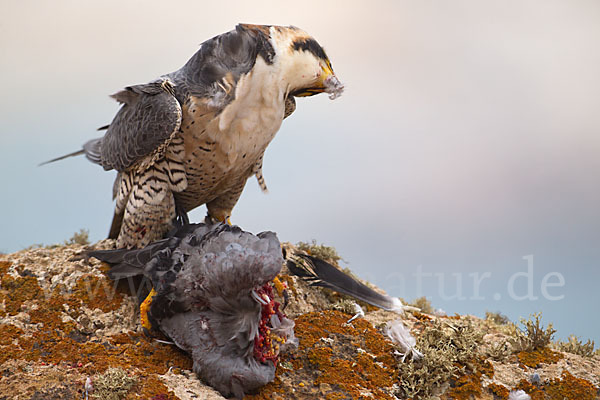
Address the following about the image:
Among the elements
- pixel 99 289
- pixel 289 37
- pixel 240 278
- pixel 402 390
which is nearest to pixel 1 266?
pixel 99 289

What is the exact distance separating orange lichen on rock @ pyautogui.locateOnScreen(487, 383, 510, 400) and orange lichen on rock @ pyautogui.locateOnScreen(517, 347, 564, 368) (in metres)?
0.43

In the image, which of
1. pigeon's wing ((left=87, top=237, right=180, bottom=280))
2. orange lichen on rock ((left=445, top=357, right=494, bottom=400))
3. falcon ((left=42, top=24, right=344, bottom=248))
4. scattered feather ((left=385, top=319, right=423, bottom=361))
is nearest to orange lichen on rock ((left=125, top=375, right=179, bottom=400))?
pigeon's wing ((left=87, top=237, right=180, bottom=280))

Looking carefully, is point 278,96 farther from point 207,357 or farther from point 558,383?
point 558,383

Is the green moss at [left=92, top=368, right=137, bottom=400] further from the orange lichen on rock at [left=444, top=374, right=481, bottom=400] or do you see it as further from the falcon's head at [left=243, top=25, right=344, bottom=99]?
the falcon's head at [left=243, top=25, right=344, bottom=99]

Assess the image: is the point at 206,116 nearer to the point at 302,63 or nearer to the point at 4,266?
the point at 302,63

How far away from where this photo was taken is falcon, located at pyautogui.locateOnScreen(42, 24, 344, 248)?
4.38m

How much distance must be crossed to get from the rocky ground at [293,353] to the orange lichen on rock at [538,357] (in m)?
0.01

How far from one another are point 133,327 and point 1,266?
1.41 m

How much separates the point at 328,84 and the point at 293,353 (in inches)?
88.3

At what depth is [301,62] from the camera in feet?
14.7

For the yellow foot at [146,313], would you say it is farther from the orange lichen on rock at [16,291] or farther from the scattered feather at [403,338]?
the scattered feather at [403,338]

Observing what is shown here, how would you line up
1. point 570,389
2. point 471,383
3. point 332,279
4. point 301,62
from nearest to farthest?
point 471,383
point 570,389
point 301,62
point 332,279

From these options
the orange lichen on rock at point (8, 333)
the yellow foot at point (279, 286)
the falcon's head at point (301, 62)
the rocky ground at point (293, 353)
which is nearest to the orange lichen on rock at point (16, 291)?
the rocky ground at point (293, 353)

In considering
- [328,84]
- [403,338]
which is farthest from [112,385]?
[328,84]
